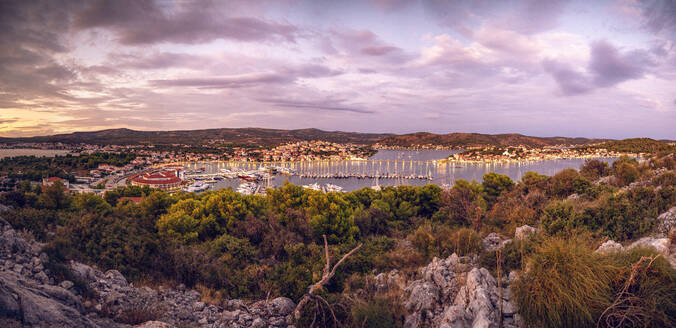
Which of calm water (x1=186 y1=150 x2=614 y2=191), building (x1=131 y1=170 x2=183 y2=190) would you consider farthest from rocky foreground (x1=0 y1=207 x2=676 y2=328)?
calm water (x1=186 y1=150 x2=614 y2=191)

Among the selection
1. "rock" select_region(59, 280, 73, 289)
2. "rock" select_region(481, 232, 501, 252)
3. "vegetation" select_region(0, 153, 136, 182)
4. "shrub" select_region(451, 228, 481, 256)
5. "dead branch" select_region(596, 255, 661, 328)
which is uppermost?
"dead branch" select_region(596, 255, 661, 328)

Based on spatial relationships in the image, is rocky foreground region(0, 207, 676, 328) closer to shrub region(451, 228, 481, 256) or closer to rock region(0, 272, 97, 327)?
rock region(0, 272, 97, 327)

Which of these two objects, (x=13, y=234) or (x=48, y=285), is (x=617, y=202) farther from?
(x=13, y=234)

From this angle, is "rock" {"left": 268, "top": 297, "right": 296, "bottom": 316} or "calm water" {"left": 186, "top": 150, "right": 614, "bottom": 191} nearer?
"rock" {"left": 268, "top": 297, "right": 296, "bottom": 316}

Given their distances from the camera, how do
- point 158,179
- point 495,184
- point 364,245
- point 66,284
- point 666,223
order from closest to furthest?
point 66,284
point 666,223
point 364,245
point 495,184
point 158,179

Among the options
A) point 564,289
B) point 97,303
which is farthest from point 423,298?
point 97,303

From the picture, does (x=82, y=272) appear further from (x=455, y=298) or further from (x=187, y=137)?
(x=187, y=137)
